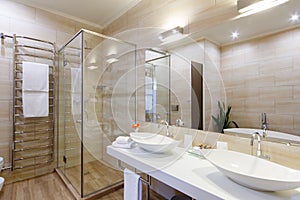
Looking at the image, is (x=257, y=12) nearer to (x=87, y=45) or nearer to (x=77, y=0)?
(x=87, y=45)

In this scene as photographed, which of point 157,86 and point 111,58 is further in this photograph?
point 111,58

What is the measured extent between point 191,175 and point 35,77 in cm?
246

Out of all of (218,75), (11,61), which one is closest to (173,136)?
(218,75)

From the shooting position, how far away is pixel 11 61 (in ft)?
7.64

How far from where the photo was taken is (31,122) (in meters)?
2.46

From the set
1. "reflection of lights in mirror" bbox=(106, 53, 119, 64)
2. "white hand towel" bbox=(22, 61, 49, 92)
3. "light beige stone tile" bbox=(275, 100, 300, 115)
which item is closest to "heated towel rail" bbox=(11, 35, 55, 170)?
"white hand towel" bbox=(22, 61, 49, 92)

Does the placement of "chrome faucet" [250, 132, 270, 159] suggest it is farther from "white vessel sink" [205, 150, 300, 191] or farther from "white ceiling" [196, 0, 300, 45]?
"white ceiling" [196, 0, 300, 45]

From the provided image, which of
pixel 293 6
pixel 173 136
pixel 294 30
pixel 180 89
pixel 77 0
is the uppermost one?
pixel 77 0

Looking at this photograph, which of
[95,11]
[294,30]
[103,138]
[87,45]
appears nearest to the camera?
[294,30]

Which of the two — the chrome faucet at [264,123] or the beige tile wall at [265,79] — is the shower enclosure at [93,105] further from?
the chrome faucet at [264,123]

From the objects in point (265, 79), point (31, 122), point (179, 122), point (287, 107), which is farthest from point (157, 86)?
point (31, 122)

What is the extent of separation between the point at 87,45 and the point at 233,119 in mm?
1940

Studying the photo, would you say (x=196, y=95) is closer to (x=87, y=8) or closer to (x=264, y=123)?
(x=264, y=123)

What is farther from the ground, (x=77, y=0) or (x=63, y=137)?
(x=77, y=0)
